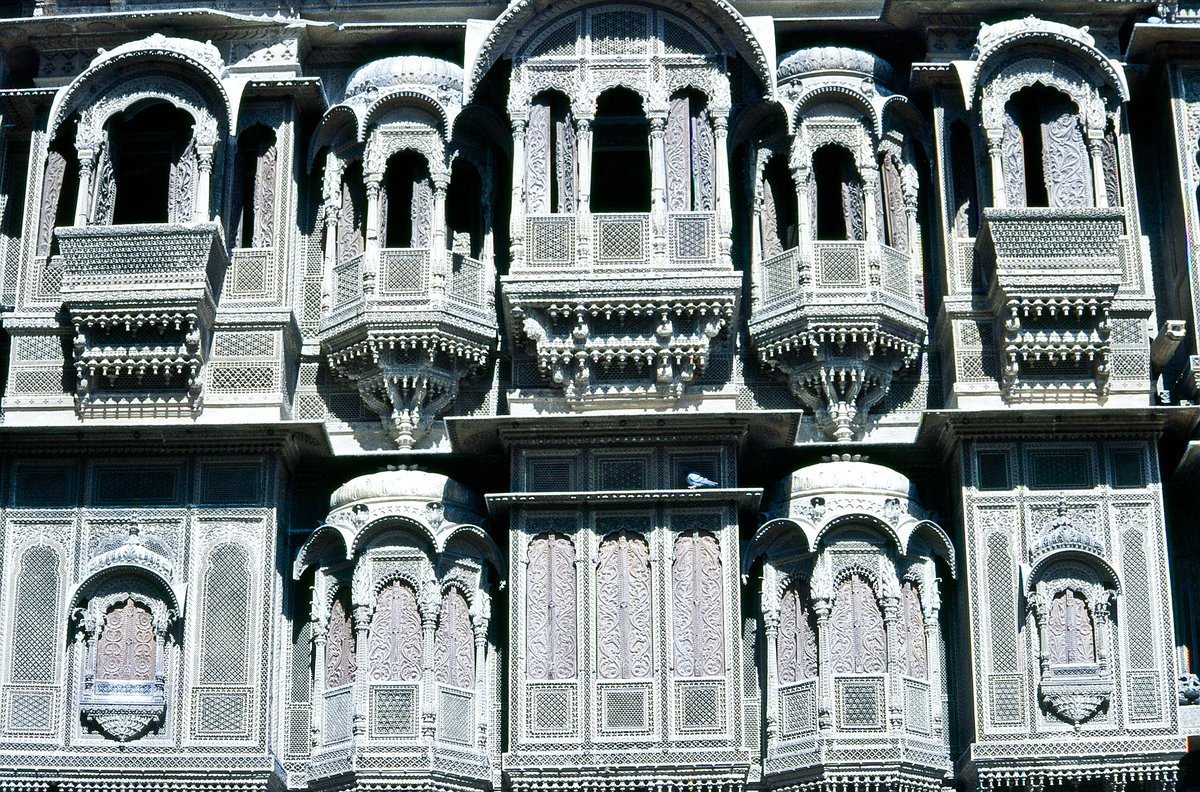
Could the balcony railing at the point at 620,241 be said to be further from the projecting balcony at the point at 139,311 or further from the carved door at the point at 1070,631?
the carved door at the point at 1070,631

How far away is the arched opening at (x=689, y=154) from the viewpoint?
919 inches

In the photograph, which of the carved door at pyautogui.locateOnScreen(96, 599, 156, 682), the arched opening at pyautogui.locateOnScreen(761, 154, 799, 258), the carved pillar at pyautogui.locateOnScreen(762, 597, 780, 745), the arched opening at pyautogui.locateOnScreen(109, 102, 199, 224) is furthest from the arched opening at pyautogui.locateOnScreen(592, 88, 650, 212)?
the carved door at pyautogui.locateOnScreen(96, 599, 156, 682)

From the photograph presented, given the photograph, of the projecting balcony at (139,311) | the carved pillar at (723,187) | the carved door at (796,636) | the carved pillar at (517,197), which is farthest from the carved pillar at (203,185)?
the carved door at (796,636)

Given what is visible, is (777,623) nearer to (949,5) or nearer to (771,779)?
(771,779)

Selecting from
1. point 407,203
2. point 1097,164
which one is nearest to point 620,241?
point 407,203

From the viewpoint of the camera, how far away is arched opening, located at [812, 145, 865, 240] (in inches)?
937

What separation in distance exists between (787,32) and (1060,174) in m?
3.10

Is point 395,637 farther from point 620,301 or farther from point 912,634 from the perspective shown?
point 912,634

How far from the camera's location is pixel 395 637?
2225cm

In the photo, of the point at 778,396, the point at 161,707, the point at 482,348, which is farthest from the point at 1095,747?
the point at 161,707

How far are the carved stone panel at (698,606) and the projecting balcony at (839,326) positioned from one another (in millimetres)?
1776

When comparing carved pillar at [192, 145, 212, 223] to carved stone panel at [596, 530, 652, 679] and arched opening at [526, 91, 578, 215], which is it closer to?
arched opening at [526, 91, 578, 215]

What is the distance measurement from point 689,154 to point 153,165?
557cm

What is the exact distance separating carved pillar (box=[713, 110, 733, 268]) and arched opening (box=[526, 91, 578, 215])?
133cm
